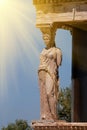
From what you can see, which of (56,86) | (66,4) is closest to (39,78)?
(56,86)

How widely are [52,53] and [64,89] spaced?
2119 cm

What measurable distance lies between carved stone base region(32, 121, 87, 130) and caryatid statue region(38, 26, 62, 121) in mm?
246

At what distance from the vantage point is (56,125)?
829 inches

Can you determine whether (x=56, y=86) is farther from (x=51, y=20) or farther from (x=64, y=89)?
(x=64, y=89)

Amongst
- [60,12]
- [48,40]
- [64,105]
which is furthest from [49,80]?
[64,105]

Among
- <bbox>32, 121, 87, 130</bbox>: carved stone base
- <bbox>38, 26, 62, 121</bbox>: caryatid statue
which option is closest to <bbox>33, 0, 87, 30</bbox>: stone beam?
<bbox>38, 26, 62, 121</bbox>: caryatid statue

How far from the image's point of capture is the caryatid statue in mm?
21453

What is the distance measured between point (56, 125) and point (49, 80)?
112 cm

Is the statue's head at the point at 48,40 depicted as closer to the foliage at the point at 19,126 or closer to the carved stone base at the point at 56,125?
the carved stone base at the point at 56,125

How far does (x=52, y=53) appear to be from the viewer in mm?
21500

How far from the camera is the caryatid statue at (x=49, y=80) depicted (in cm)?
2145

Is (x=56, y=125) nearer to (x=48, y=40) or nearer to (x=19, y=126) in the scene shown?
(x=48, y=40)

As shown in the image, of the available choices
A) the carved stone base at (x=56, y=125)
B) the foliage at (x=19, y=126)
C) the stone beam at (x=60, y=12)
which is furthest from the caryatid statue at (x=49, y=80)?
the foliage at (x=19, y=126)

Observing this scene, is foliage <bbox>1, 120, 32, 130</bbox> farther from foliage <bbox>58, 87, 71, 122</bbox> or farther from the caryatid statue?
the caryatid statue
